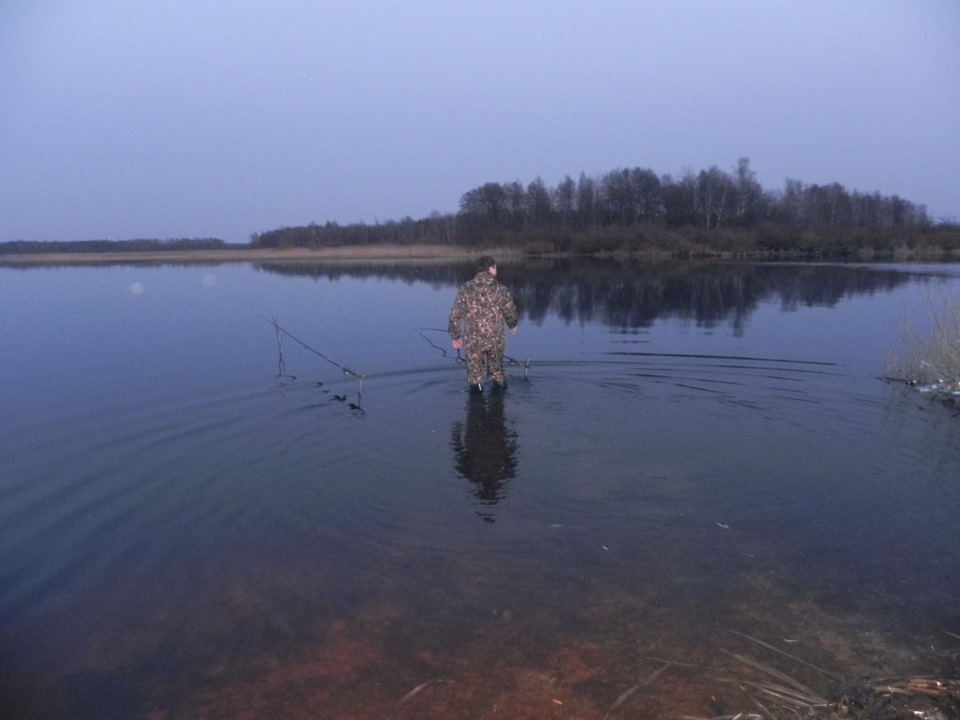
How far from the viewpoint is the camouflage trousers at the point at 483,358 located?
33.8 feet

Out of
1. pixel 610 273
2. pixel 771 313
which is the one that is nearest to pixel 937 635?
pixel 771 313

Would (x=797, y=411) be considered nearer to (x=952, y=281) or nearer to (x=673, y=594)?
(x=673, y=594)

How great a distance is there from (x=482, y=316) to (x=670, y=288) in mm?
21117

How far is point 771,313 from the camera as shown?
20703 mm

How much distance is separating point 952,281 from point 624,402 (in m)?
24.1

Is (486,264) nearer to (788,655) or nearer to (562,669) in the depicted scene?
(562,669)

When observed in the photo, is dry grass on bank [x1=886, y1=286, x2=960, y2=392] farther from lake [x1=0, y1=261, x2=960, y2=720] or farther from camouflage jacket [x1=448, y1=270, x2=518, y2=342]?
camouflage jacket [x1=448, y1=270, x2=518, y2=342]

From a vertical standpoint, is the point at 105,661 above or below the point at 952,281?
below

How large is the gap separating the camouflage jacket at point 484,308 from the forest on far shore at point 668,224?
4873cm

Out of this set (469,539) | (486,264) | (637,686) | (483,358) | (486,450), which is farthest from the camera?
(483,358)

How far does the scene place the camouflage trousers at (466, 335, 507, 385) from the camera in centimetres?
1030

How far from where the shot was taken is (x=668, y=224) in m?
75.1

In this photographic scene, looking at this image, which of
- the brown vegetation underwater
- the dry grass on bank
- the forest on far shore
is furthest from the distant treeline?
the brown vegetation underwater

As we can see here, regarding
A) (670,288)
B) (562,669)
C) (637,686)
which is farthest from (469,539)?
(670,288)
